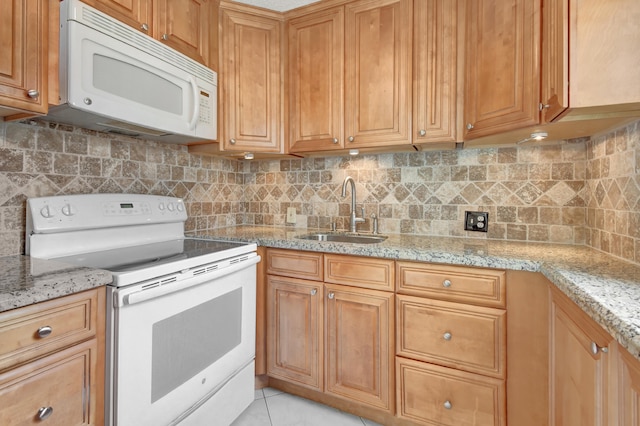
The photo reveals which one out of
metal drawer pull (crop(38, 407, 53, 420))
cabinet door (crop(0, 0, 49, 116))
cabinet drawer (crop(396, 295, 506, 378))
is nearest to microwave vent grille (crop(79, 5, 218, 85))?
cabinet door (crop(0, 0, 49, 116))

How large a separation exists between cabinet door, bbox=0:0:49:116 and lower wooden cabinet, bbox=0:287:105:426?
707mm

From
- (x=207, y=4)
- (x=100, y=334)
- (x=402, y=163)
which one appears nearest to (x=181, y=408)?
(x=100, y=334)

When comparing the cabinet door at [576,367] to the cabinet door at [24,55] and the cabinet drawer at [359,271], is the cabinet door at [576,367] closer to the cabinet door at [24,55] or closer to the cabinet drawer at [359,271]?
the cabinet drawer at [359,271]

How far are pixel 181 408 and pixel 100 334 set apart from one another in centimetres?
48

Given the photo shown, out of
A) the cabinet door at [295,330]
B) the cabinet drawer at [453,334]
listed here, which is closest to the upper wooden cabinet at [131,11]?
the cabinet door at [295,330]

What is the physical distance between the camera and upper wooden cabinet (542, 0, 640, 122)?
0.98 m

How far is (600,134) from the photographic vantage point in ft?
4.91

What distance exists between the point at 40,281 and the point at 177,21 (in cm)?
144

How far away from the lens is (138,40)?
57.6 inches

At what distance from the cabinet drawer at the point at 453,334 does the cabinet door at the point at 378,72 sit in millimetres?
901

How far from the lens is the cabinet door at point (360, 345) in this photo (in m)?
1.59

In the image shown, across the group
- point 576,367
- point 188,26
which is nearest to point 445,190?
point 576,367

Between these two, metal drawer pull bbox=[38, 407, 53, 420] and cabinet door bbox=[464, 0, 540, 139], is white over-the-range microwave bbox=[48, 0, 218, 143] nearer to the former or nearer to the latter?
metal drawer pull bbox=[38, 407, 53, 420]

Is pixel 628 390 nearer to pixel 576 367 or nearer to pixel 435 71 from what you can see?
pixel 576 367
